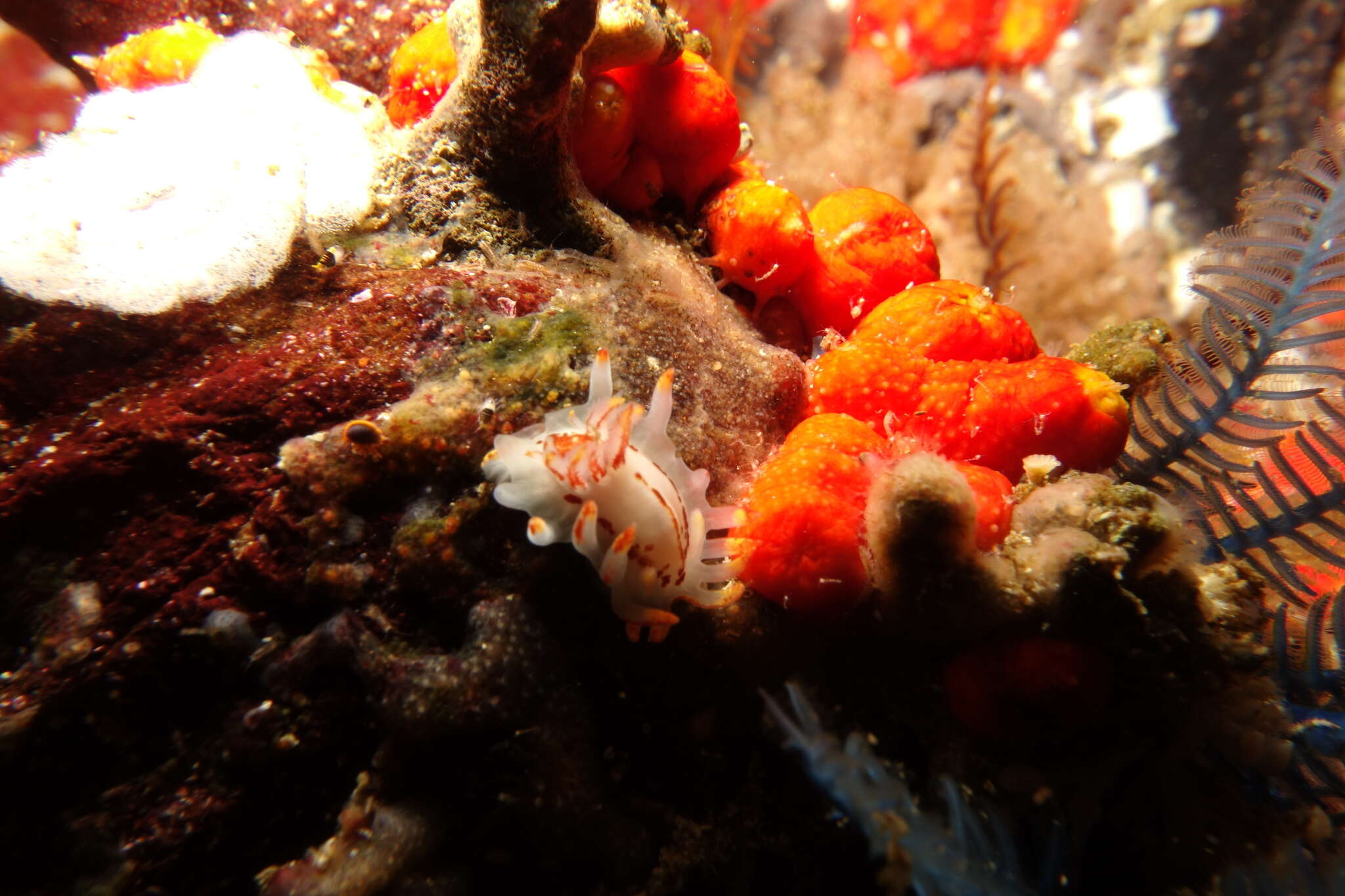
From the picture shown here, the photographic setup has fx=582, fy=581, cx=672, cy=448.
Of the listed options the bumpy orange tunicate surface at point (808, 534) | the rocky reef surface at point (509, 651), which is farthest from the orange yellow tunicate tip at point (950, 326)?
the bumpy orange tunicate surface at point (808, 534)

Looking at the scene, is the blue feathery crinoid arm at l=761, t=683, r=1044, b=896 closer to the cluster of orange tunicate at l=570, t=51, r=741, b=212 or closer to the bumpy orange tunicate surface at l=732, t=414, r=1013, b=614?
the bumpy orange tunicate surface at l=732, t=414, r=1013, b=614

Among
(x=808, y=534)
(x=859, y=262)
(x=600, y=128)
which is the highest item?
(x=600, y=128)

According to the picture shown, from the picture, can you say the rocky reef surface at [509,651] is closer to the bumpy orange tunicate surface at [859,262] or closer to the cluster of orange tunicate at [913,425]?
the cluster of orange tunicate at [913,425]

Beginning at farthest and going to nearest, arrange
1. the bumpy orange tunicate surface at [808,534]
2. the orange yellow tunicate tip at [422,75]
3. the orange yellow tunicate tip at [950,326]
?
1. the orange yellow tunicate tip at [422,75]
2. the orange yellow tunicate tip at [950,326]
3. the bumpy orange tunicate surface at [808,534]

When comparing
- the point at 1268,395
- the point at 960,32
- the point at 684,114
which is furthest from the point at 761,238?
the point at 960,32

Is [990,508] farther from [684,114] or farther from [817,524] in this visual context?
[684,114]

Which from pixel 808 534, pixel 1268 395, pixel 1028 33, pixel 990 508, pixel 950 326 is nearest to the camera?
pixel 808 534

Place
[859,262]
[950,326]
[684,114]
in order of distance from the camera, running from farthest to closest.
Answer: [859,262]
[684,114]
[950,326]
